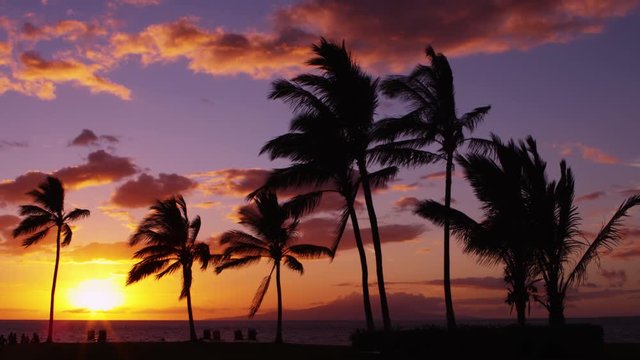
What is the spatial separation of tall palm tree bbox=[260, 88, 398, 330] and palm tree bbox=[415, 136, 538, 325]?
3008mm

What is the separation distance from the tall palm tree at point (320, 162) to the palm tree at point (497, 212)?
9.87ft

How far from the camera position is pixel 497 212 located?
2606 centimetres

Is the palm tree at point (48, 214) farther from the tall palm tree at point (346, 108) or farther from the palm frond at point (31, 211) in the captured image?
the tall palm tree at point (346, 108)

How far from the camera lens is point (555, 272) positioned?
2509 centimetres

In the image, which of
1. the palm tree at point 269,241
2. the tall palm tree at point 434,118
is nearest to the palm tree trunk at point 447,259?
the tall palm tree at point 434,118

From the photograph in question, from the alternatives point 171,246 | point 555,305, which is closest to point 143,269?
point 171,246

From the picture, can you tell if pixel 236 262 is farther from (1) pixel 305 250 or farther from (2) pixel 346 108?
(2) pixel 346 108

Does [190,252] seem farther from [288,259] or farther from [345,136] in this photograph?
[345,136]

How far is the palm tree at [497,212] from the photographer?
2508 centimetres

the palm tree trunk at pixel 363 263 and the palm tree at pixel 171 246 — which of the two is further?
the palm tree at pixel 171 246

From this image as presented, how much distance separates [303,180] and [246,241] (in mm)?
15642

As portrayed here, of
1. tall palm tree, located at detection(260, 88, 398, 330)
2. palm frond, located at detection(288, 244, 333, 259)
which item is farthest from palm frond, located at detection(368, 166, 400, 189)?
palm frond, located at detection(288, 244, 333, 259)

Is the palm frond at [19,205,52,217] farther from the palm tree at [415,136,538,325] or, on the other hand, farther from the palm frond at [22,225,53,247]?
the palm tree at [415,136,538,325]

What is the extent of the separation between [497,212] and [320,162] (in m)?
7.44
